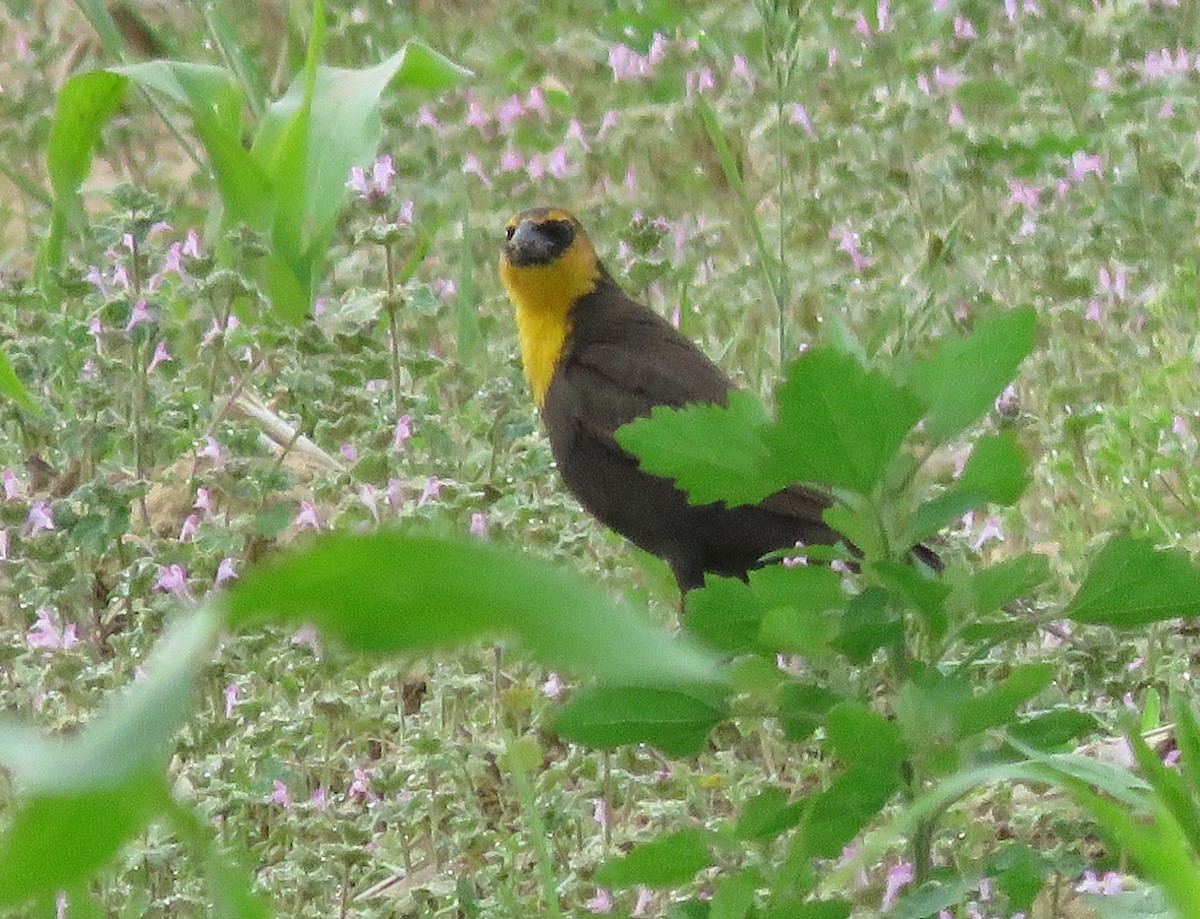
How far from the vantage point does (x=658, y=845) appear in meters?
1.67

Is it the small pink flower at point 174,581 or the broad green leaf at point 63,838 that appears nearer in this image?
the broad green leaf at point 63,838

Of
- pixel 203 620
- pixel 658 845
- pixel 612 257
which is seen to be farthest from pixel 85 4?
pixel 203 620

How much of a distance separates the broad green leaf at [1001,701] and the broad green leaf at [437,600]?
75 centimetres

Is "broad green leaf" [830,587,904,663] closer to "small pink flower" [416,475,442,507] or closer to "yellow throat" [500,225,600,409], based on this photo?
"small pink flower" [416,475,442,507]

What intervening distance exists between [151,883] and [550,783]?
20.3 inches

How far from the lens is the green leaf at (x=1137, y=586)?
1.54m

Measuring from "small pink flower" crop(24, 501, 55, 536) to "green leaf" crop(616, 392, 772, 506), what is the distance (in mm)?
1395

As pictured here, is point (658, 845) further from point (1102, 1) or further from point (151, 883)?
point (1102, 1)

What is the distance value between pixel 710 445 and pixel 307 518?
1.65 metres

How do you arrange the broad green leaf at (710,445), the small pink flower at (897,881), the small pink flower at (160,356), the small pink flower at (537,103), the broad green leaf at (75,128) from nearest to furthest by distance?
1. the broad green leaf at (710,445)
2. the small pink flower at (897,881)
3. the small pink flower at (160,356)
4. the broad green leaf at (75,128)
5. the small pink flower at (537,103)

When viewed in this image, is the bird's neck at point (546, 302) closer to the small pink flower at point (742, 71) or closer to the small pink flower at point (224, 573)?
the small pink flower at point (742, 71)

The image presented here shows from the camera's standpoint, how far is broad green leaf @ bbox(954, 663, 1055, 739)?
1498mm

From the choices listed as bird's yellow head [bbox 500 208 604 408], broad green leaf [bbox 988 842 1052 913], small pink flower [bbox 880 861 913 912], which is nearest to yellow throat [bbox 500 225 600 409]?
bird's yellow head [bbox 500 208 604 408]

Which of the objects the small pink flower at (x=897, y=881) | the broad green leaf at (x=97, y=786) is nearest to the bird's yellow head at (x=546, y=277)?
the small pink flower at (x=897, y=881)
